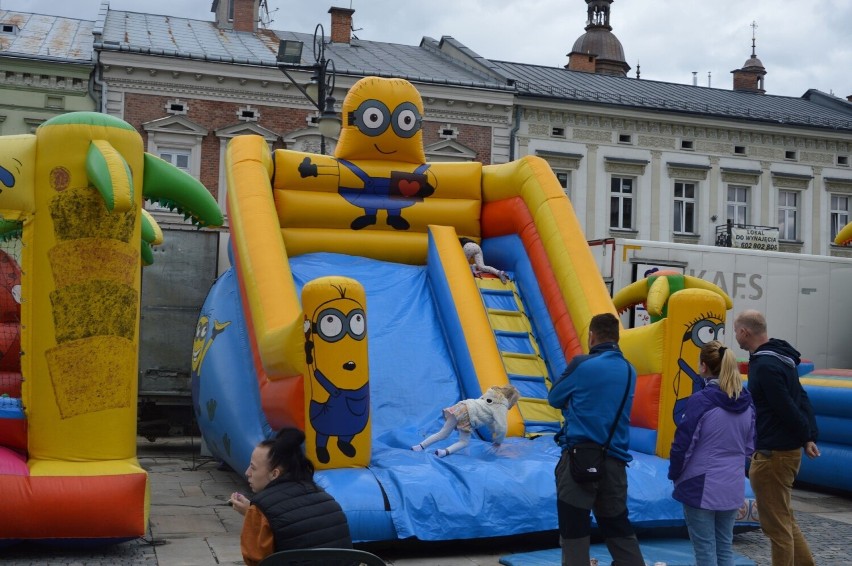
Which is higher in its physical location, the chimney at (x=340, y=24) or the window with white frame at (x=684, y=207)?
the chimney at (x=340, y=24)

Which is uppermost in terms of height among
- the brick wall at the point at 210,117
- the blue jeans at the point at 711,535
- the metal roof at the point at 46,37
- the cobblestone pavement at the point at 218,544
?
the metal roof at the point at 46,37

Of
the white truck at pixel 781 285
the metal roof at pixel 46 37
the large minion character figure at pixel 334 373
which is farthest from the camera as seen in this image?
the metal roof at pixel 46 37

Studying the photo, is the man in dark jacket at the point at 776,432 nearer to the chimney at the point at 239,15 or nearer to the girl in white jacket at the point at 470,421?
the girl in white jacket at the point at 470,421

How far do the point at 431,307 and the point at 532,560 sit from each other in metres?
3.20

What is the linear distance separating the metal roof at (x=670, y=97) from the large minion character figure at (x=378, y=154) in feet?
56.9

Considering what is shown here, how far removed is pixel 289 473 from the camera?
3541 millimetres

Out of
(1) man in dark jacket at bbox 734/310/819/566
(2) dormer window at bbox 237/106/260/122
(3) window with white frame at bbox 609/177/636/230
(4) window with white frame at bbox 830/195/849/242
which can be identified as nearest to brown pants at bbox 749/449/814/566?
(1) man in dark jacket at bbox 734/310/819/566

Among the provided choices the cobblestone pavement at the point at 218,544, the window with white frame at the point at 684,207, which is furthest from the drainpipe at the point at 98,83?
the cobblestone pavement at the point at 218,544

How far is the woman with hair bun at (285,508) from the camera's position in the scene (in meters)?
3.39

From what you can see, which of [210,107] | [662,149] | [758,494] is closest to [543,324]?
[758,494]

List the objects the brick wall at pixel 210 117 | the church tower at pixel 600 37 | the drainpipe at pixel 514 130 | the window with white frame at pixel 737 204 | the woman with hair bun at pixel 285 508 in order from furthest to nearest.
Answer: the church tower at pixel 600 37, the window with white frame at pixel 737 204, the drainpipe at pixel 514 130, the brick wall at pixel 210 117, the woman with hair bun at pixel 285 508

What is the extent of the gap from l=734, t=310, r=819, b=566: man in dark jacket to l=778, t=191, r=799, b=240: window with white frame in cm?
2588

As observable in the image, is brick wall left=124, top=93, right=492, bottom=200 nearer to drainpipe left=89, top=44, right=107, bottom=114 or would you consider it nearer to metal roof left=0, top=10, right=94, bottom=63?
drainpipe left=89, top=44, right=107, bottom=114

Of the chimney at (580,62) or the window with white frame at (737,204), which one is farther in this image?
the chimney at (580,62)
